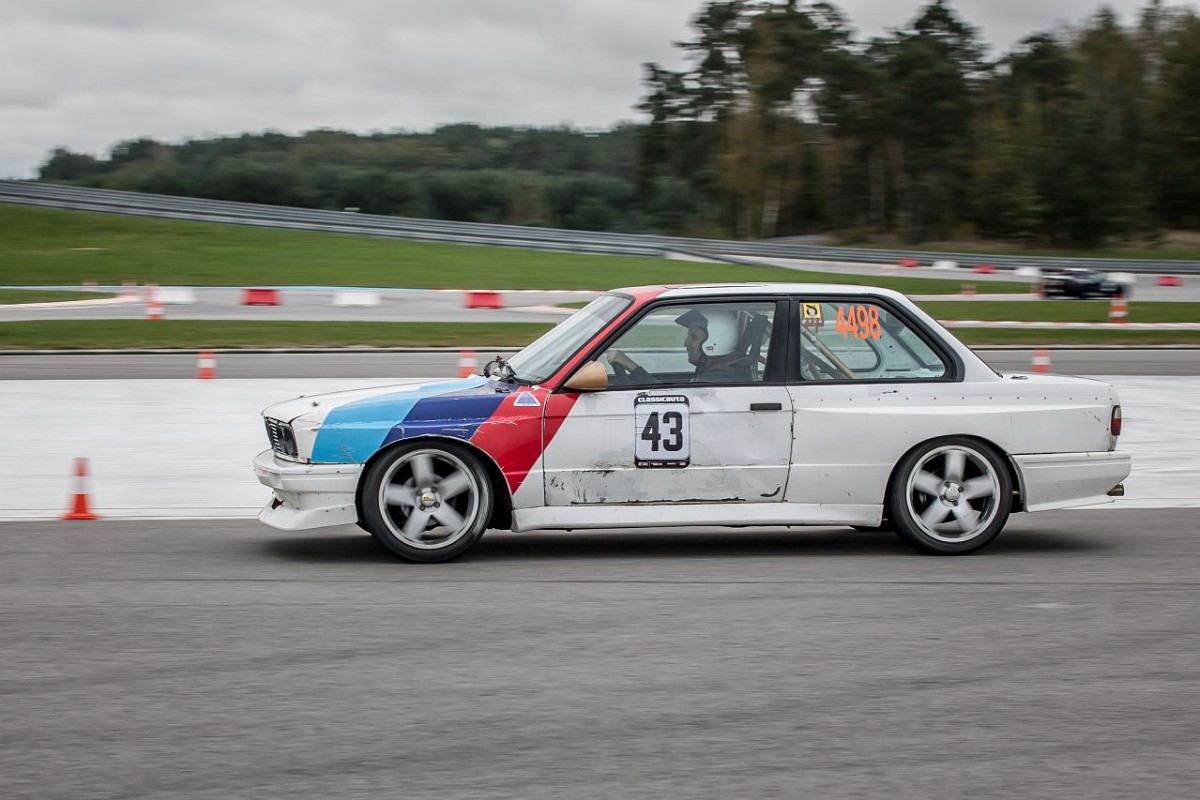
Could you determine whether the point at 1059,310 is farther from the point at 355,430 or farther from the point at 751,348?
the point at 355,430

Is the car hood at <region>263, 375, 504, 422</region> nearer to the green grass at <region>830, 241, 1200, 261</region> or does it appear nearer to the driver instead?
the driver

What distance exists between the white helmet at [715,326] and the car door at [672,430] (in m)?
0.02

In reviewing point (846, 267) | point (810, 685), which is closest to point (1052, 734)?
point (810, 685)

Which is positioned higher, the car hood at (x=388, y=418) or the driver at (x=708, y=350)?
the driver at (x=708, y=350)

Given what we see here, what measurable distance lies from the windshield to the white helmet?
351 mm

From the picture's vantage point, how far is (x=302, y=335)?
2592cm

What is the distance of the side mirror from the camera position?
7551 mm

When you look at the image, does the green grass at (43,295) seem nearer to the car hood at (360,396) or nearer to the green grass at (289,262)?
the green grass at (289,262)

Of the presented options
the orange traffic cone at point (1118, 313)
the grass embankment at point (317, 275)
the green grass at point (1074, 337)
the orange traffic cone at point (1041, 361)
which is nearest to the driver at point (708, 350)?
the orange traffic cone at point (1041, 361)

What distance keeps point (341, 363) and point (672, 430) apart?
14.2 metres

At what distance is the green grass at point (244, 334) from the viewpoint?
2434cm

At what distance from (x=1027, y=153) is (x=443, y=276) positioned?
1892 inches

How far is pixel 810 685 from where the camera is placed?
524cm

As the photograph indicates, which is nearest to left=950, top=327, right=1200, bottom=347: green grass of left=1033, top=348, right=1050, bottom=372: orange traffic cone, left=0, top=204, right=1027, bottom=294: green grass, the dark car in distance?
left=1033, top=348, right=1050, bottom=372: orange traffic cone
